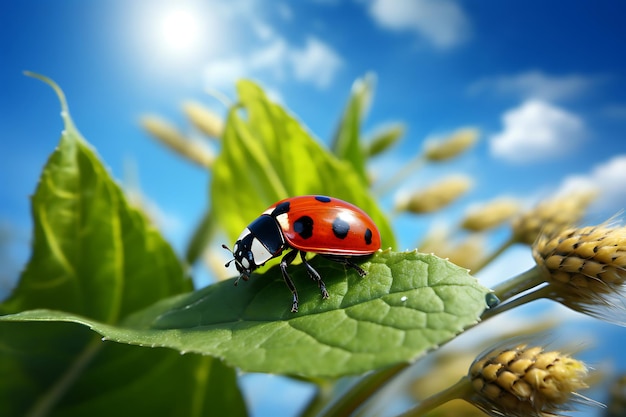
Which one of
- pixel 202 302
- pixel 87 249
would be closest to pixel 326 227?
pixel 202 302

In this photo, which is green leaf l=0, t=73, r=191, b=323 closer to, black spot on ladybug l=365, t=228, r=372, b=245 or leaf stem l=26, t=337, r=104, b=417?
leaf stem l=26, t=337, r=104, b=417

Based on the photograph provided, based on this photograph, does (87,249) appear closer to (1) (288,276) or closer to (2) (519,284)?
(1) (288,276)


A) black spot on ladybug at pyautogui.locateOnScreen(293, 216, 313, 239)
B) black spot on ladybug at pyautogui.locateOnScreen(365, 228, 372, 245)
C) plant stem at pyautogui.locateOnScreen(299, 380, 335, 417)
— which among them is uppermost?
black spot on ladybug at pyautogui.locateOnScreen(293, 216, 313, 239)

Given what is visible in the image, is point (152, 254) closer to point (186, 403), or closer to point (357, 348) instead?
point (186, 403)

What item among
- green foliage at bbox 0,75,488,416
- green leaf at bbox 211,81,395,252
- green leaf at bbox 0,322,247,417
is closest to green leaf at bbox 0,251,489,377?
green foliage at bbox 0,75,488,416

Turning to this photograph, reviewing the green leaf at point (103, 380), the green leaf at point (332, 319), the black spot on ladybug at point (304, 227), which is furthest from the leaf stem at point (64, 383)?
the black spot on ladybug at point (304, 227)

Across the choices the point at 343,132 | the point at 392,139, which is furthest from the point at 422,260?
the point at 392,139
